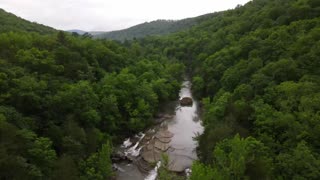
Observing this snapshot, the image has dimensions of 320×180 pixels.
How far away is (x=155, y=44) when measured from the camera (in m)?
151

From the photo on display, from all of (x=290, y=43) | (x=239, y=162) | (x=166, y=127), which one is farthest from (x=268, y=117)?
(x=166, y=127)

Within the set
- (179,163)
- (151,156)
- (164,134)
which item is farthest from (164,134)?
(179,163)

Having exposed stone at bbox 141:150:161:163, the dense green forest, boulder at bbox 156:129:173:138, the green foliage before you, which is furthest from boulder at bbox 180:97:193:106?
the green foliage

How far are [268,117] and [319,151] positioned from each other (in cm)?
726

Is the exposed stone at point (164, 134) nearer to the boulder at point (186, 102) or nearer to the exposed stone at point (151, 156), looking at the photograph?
the exposed stone at point (151, 156)

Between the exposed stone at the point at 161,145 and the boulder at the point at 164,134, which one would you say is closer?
the exposed stone at the point at 161,145

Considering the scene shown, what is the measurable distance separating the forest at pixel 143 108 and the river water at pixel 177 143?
2675mm

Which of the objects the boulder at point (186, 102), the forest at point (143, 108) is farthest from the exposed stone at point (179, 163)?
the boulder at point (186, 102)

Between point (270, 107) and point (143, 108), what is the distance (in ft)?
77.1

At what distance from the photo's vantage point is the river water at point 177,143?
41.8 m

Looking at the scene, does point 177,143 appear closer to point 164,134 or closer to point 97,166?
point 164,134

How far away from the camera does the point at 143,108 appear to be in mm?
55438

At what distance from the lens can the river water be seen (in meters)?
41.8

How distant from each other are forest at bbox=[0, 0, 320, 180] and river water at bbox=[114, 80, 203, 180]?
8.78 ft
